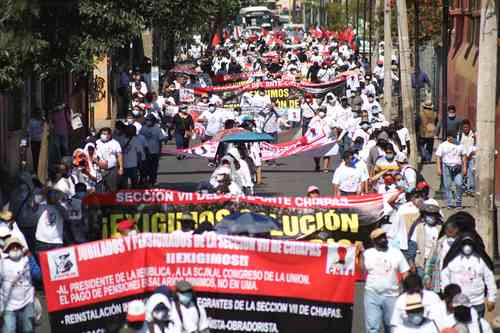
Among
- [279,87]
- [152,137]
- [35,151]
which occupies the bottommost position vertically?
[35,151]

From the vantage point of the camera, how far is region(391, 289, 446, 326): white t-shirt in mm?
11680

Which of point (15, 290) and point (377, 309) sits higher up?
point (15, 290)

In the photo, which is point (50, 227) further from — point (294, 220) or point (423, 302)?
point (423, 302)

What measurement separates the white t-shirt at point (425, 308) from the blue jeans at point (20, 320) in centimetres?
379

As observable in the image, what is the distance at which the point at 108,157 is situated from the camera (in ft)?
78.2

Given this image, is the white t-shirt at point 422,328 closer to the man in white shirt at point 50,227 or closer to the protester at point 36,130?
the man in white shirt at point 50,227

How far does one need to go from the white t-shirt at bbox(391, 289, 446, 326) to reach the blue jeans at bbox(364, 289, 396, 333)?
4.68ft

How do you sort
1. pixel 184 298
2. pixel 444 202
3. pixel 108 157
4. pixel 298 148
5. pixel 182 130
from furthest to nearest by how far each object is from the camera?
pixel 182 130 → pixel 298 148 → pixel 444 202 → pixel 108 157 → pixel 184 298

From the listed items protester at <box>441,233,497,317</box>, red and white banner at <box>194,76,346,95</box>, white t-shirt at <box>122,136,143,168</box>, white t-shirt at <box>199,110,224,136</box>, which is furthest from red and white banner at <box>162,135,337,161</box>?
protester at <box>441,233,497,317</box>

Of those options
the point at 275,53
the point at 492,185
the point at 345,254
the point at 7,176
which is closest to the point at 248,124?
the point at 7,176

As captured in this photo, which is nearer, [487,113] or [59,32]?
[487,113]

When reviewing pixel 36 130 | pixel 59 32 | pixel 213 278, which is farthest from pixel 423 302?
pixel 36 130

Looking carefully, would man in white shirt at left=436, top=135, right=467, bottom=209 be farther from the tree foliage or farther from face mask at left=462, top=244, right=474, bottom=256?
face mask at left=462, top=244, right=474, bottom=256

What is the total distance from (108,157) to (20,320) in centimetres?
→ 1022
